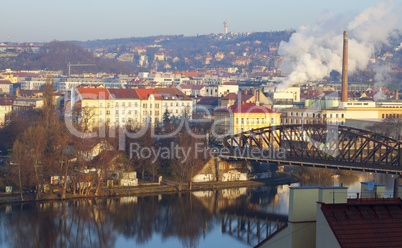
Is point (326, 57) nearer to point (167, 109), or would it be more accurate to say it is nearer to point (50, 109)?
point (167, 109)

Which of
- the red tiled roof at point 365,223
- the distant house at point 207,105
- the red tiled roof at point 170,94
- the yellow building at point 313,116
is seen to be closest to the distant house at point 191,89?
the distant house at point 207,105

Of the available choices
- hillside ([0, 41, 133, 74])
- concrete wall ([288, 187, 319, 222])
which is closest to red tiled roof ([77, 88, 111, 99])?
concrete wall ([288, 187, 319, 222])

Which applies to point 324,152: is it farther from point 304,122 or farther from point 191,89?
point 191,89

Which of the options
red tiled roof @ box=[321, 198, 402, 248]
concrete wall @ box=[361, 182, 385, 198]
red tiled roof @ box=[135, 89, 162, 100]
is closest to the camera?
red tiled roof @ box=[321, 198, 402, 248]

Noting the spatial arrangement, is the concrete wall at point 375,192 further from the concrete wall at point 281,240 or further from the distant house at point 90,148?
the distant house at point 90,148

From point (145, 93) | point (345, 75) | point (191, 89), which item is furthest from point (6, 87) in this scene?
point (345, 75)

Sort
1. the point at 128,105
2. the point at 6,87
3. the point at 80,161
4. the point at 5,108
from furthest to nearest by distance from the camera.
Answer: the point at 6,87 → the point at 5,108 → the point at 128,105 → the point at 80,161

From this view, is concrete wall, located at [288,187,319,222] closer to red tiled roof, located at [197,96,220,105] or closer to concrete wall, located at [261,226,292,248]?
concrete wall, located at [261,226,292,248]
